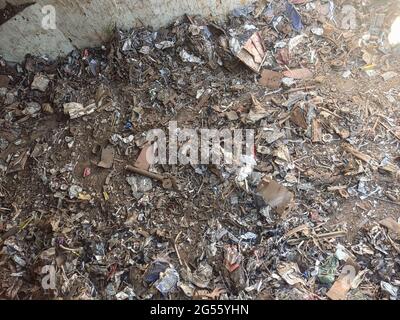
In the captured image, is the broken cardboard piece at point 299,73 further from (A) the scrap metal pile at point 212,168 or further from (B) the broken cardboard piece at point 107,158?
(B) the broken cardboard piece at point 107,158

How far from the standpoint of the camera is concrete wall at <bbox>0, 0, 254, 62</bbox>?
3.80 m

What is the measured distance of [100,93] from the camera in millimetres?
3826

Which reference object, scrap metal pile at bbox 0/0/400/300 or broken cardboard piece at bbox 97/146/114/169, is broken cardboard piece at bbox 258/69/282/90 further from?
broken cardboard piece at bbox 97/146/114/169

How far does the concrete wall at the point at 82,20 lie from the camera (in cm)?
380

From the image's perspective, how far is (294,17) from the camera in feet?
14.0

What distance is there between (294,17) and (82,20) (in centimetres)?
216

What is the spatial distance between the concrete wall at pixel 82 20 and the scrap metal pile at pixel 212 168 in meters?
0.11

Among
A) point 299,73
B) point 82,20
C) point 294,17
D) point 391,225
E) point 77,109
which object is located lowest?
point 391,225

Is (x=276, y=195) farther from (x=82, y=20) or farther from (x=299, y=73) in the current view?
(x=82, y=20)

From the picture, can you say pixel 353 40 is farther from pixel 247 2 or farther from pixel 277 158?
pixel 277 158

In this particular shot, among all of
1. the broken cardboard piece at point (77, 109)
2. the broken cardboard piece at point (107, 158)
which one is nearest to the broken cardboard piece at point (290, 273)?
the broken cardboard piece at point (107, 158)

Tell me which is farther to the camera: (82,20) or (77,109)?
(82,20)

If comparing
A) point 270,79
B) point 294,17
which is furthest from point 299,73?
point 294,17
